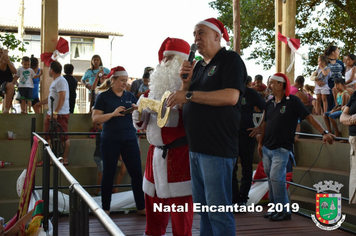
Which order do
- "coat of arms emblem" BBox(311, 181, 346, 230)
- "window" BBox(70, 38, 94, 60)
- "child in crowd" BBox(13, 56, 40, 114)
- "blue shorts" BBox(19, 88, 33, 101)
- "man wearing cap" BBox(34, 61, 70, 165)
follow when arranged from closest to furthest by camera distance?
"coat of arms emblem" BBox(311, 181, 346, 230)
"man wearing cap" BBox(34, 61, 70, 165)
"child in crowd" BBox(13, 56, 40, 114)
"blue shorts" BBox(19, 88, 33, 101)
"window" BBox(70, 38, 94, 60)

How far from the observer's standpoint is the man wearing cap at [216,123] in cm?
244

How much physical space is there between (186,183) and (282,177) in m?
1.96

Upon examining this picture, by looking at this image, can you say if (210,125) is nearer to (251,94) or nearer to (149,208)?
(149,208)

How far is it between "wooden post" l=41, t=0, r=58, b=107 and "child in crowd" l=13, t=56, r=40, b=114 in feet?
1.54

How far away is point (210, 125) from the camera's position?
2.48 meters

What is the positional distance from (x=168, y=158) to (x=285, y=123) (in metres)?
2.03

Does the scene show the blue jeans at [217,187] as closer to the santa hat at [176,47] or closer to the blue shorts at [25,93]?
the santa hat at [176,47]

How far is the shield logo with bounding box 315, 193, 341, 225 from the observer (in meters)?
4.52

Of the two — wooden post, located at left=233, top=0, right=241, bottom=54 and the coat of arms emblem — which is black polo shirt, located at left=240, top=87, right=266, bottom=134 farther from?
wooden post, located at left=233, top=0, right=241, bottom=54

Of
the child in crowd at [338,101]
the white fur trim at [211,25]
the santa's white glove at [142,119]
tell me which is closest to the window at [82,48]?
the child in crowd at [338,101]

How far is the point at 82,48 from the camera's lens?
88.3ft

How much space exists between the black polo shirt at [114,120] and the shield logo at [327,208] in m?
2.19

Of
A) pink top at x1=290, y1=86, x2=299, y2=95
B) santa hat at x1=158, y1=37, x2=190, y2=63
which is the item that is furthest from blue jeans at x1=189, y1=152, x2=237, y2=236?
pink top at x1=290, y1=86, x2=299, y2=95

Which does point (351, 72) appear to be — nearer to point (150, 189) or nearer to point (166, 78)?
point (166, 78)
